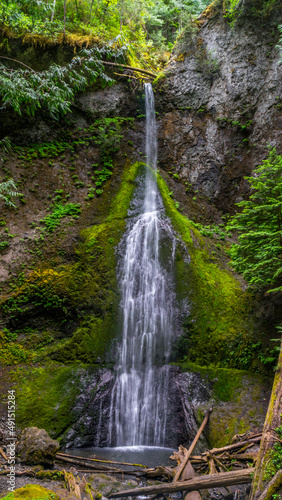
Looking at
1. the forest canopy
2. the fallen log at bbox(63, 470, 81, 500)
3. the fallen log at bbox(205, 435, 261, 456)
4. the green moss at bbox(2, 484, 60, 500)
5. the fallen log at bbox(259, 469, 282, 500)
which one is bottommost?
the fallen log at bbox(63, 470, 81, 500)

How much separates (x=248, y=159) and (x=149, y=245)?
669 cm

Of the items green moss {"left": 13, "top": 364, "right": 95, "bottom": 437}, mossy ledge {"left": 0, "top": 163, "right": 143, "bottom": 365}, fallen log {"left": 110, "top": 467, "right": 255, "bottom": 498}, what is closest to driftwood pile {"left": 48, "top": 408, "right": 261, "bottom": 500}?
fallen log {"left": 110, "top": 467, "right": 255, "bottom": 498}

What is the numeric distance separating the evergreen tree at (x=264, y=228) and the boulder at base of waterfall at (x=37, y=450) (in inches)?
190

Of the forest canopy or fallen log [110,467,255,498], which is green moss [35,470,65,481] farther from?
the forest canopy

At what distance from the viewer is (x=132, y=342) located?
740 cm

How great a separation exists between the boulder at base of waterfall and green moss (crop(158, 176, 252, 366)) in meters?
3.58

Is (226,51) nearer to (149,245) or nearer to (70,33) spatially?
(70,33)

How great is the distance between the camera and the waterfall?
21.6 ft

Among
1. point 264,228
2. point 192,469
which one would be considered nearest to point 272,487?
point 192,469

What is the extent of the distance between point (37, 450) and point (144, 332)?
138 inches

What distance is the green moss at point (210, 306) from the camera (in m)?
6.91

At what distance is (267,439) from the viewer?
11.7 feet

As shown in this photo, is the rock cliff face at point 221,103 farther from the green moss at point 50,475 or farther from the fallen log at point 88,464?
the green moss at point 50,475

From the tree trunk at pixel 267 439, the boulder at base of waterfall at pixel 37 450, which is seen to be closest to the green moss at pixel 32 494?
the boulder at base of waterfall at pixel 37 450
